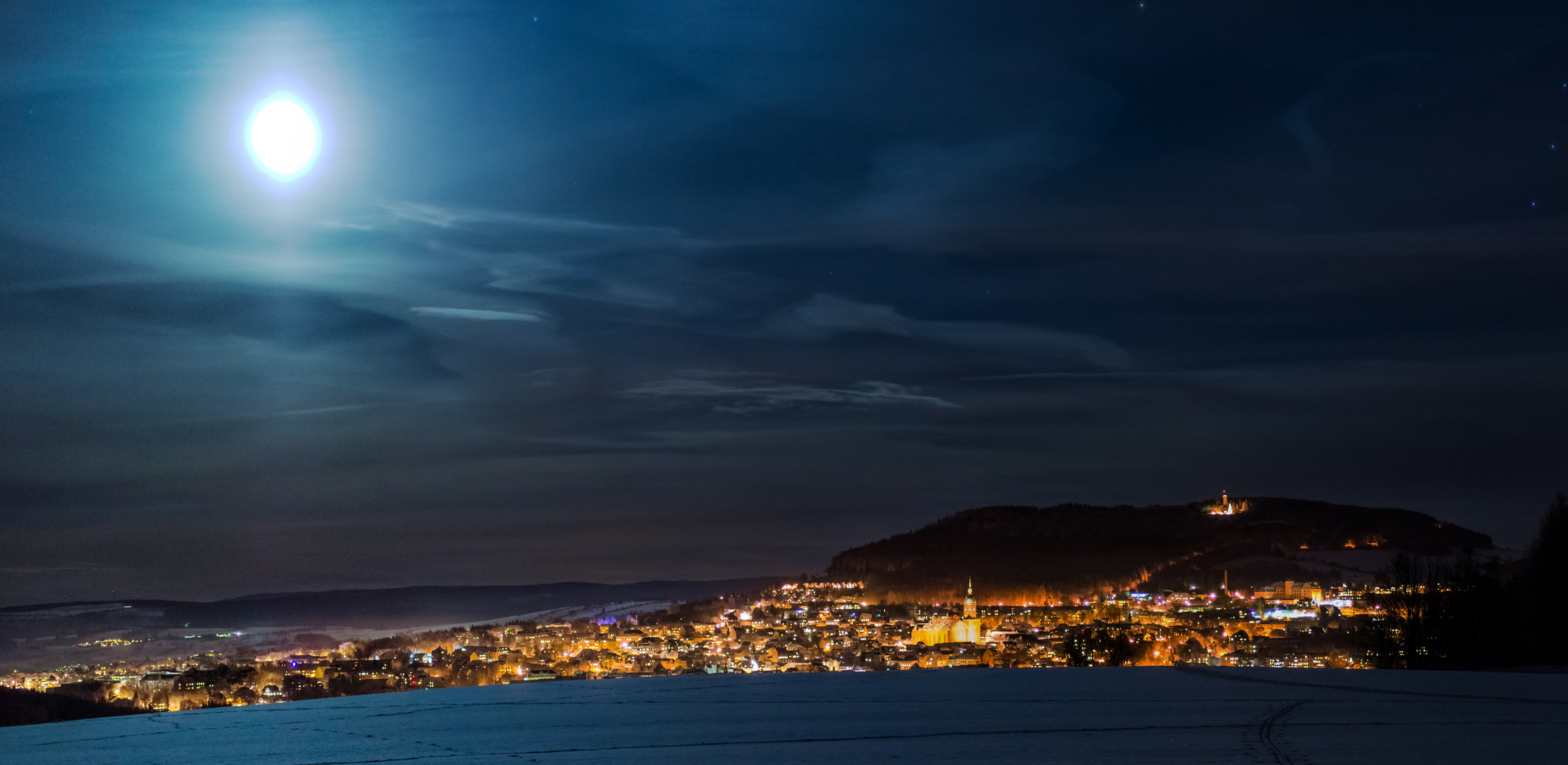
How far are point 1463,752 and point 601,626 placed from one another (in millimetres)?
24024

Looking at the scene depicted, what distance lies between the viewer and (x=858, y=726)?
37.3 feet

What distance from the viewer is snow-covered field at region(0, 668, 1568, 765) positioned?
949cm

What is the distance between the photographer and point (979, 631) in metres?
40.9

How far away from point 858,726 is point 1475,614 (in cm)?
3510

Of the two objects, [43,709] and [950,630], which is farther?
[950,630]

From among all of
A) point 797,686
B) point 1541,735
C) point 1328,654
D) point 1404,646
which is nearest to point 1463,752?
point 1541,735

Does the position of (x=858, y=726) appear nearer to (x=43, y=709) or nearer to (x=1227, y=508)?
(x=43, y=709)

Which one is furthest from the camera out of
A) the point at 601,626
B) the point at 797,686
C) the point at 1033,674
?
the point at 601,626

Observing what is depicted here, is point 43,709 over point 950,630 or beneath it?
over

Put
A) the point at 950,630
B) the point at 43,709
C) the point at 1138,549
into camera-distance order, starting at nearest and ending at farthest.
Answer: the point at 43,709 → the point at 950,630 → the point at 1138,549

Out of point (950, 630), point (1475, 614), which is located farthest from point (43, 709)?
point (1475, 614)

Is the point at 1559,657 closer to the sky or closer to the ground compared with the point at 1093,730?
closer to the ground

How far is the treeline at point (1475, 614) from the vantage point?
1422 inches

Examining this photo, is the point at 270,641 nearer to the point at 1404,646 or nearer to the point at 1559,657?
the point at 1404,646
